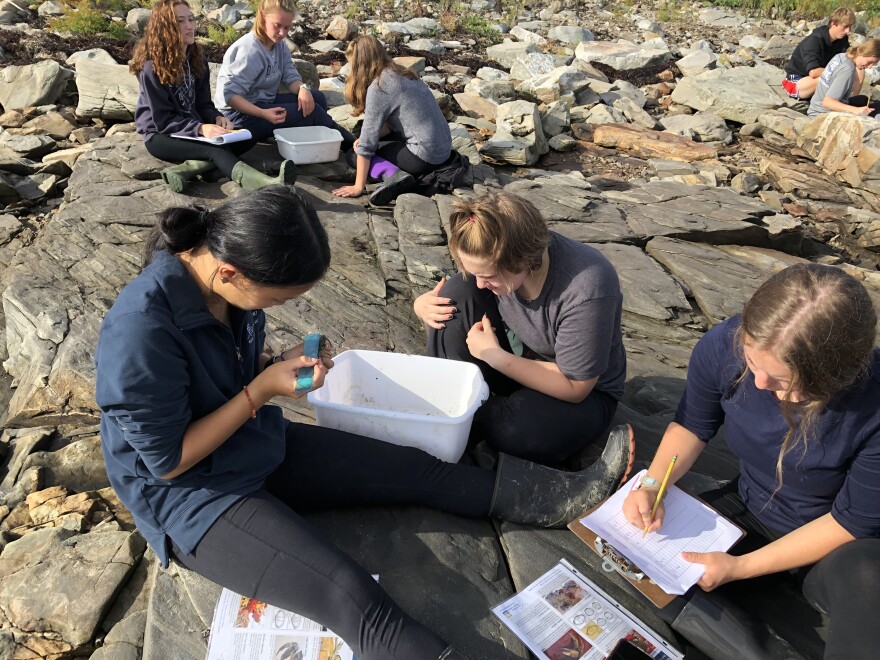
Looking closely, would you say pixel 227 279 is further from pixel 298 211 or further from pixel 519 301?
pixel 519 301

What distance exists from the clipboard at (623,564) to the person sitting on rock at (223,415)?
618 mm

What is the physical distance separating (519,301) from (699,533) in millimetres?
1058

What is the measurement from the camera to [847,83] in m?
8.76

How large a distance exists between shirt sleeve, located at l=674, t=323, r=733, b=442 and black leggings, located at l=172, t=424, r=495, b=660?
107cm

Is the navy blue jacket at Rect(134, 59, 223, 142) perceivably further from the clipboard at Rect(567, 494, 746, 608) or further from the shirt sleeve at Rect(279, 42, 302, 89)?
the clipboard at Rect(567, 494, 746, 608)

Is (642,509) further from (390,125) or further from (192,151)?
(192,151)

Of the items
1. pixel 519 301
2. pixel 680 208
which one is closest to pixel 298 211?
pixel 519 301

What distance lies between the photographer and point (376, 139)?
5.32m

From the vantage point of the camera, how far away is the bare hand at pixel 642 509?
7.04 feet

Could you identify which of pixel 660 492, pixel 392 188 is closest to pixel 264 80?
pixel 392 188

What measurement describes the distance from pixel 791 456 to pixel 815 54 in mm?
9643

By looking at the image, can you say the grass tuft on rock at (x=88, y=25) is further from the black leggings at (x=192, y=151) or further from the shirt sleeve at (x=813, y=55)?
the shirt sleeve at (x=813, y=55)

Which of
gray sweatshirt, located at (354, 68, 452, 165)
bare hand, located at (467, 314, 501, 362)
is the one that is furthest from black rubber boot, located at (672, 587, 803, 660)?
gray sweatshirt, located at (354, 68, 452, 165)

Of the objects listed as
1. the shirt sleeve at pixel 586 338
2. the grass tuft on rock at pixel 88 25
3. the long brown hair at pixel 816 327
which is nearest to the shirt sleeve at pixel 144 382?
the shirt sleeve at pixel 586 338
